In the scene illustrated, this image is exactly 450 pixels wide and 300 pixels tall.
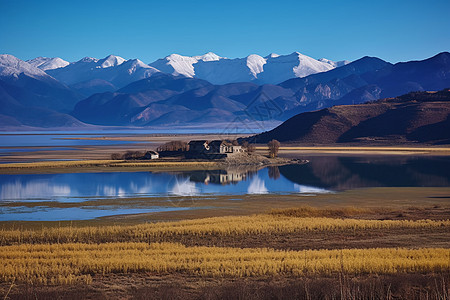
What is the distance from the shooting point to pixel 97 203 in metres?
44.5

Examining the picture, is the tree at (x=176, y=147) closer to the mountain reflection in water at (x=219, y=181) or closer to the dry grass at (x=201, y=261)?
the mountain reflection in water at (x=219, y=181)

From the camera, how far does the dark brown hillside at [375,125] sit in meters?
162

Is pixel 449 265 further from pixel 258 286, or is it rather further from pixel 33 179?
pixel 33 179

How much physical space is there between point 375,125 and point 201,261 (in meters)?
160

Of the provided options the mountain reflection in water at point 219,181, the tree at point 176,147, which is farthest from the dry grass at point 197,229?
the tree at point 176,147

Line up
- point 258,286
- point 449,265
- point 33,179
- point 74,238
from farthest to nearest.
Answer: point 33,179 < point 74,238 < point 449,265 < point 258,286

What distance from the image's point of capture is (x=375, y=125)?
17550cm

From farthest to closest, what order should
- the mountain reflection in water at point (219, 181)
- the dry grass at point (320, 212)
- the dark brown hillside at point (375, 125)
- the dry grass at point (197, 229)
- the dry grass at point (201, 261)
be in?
1. the dark brown hillside at point (375, 125)
2. the mountain reflection in water at point (219, 181)
3. the dry grass at point (320, 212)
4. the dry grass at point (197, 229)
5. the dry grass at point (201, 261)

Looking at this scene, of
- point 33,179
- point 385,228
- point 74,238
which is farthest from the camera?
point 33,179

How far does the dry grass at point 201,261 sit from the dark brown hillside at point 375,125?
140m

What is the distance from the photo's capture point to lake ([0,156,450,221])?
138ft

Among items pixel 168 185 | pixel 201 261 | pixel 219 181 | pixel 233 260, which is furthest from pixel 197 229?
pixel 219 181

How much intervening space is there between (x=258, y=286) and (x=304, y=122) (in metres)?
167

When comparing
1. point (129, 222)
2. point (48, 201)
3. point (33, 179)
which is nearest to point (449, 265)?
point (129, 222)
